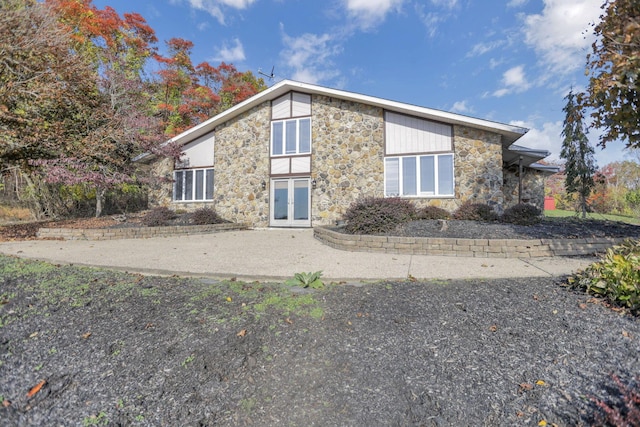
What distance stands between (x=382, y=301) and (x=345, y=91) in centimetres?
990

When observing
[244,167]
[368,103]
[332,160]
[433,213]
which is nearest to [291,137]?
[332,160]

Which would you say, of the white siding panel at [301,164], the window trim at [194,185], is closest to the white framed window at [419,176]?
the white siding panel at [301,164]

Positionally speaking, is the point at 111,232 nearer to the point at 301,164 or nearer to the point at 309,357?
the point at 301,164

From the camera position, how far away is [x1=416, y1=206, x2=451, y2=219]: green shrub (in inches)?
396

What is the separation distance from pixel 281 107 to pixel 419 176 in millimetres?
6345

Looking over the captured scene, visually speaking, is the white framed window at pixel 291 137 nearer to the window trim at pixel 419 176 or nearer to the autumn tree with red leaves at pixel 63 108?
the window trim at pixel 419 176

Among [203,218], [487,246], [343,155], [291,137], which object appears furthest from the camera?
[291,137]

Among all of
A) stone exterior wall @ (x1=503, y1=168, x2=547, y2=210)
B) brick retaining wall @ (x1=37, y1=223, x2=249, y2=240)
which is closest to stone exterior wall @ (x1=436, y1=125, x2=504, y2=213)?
stone exterior wall @ (x1=503, y1=168, x2=547, y2=210)

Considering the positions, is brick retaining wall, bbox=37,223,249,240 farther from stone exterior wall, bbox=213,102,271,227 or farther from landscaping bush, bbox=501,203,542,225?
landscaping bush, bbox=501,203,542,225

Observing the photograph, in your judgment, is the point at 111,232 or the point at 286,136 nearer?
the point at 111,232

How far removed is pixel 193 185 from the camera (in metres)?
14.5

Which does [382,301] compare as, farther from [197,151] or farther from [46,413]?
[197,151]

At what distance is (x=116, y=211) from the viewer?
16.3 metres

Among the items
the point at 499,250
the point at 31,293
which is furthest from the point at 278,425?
the point at 499,250
